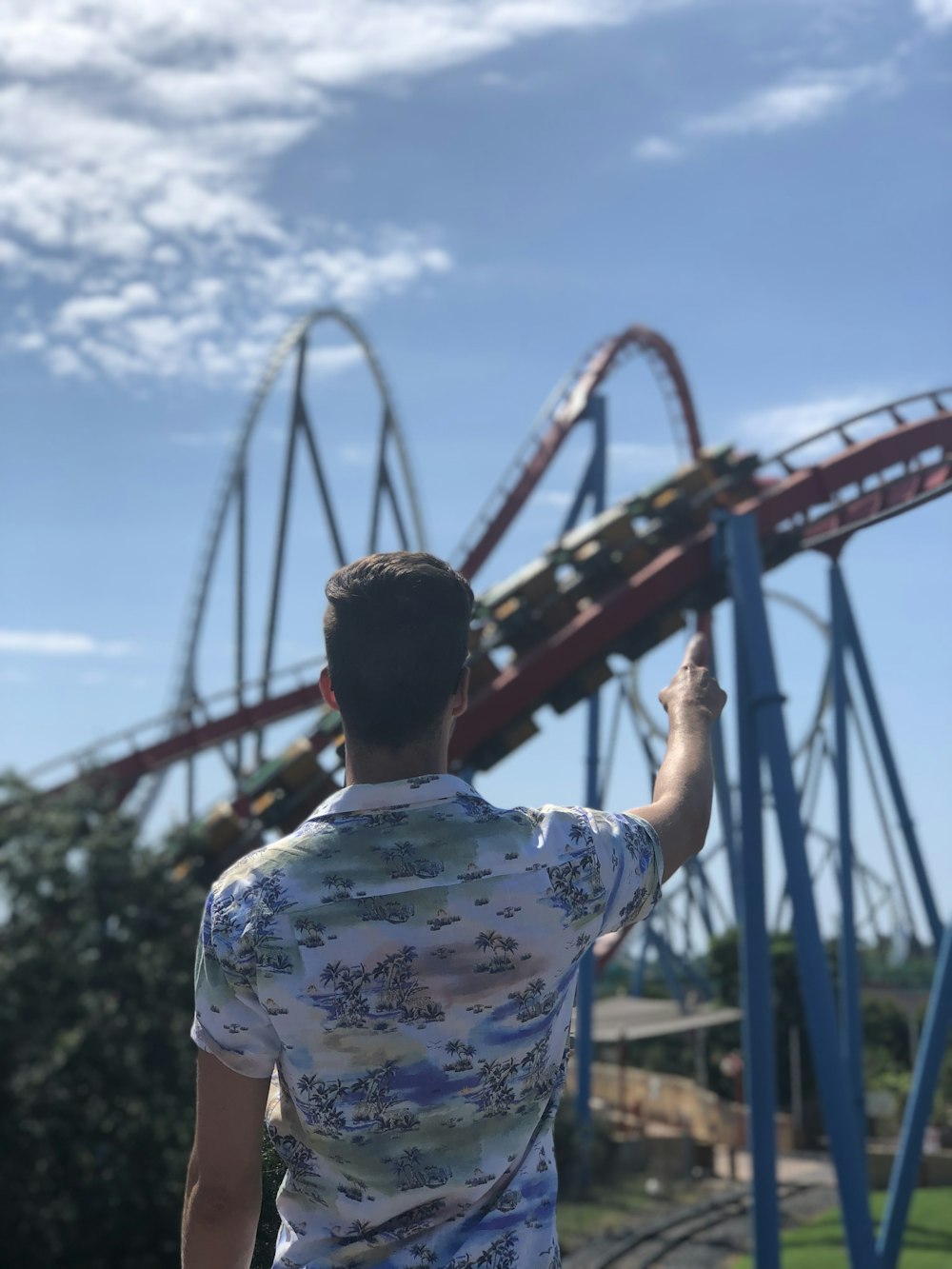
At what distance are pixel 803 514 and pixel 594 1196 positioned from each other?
26.9ft

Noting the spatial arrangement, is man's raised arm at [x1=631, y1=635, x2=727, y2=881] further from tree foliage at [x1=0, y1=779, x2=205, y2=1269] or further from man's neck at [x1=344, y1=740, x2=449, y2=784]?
tree foliage at [x1=0, y1=779, x2=205, y2=1269]

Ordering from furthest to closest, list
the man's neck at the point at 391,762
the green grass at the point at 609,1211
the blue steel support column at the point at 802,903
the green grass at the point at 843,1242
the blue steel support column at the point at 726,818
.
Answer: the green grass at the point at 609,1211, the green grass at the point at 843,1242, the blue steel support column at the point at 726,818, the blue steel support column at the point at 802,903, the man's neck at the point at 391,762

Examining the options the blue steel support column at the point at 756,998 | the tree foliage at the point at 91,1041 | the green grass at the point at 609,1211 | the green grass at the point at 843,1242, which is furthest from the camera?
the green grass at the point at 609,1211

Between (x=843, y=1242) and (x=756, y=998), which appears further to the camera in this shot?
(x=843, y=1242)

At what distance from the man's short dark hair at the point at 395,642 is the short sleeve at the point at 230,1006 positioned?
0.72 ft

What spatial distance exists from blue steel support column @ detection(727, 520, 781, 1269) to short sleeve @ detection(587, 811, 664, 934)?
7322 millimetres

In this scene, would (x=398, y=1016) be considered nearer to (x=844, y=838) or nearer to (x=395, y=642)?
(x=395, y=642)

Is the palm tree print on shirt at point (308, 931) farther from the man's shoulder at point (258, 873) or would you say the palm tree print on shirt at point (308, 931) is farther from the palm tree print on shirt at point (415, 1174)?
the palm tree print on shirt at point (415, 1174)

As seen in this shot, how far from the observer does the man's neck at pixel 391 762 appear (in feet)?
4.17

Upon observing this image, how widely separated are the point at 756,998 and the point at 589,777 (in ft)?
15.4

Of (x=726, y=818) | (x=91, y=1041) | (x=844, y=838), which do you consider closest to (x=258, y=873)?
(x=844, y=838)

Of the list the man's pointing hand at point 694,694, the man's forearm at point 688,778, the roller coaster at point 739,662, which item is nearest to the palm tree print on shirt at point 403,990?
the man's forearm at point 688,778

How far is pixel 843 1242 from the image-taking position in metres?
11.6

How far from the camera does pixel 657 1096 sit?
70.5 ft
